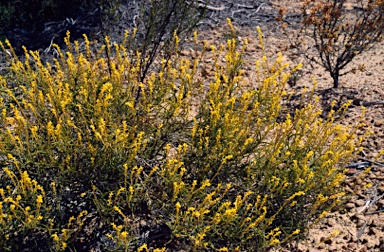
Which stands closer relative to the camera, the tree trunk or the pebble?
the pebble

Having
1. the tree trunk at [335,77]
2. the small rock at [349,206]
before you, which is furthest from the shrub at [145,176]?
the tree trunk at [335,77]

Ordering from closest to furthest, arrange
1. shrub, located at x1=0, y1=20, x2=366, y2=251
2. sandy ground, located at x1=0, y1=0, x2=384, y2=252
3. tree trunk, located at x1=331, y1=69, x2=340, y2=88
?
shrub, located at x1=0, y1=20, x2=366, y2=251
sandy ground, located at x1=0, y1=0, x2=384, y2=252
tree trunk, located at x1=331, y1=69, x2=340, y2=88

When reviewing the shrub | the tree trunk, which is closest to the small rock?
the shrub

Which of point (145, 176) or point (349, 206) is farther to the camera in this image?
point (349, 206)

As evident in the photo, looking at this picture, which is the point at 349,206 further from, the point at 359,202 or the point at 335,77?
the point at 335,77

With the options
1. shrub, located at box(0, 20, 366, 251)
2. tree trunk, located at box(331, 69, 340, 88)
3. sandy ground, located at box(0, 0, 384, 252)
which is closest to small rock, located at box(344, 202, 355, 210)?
sandy ground, located at box(0, 0, 384, 252)

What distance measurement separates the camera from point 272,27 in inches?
228

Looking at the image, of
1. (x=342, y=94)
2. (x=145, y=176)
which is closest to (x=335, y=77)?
(x=342, y=94)

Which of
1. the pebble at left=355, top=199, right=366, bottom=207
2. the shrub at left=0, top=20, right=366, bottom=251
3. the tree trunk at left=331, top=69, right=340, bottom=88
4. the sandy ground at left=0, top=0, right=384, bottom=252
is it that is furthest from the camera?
the tree trunk at left=331, top=69, right=340, bottom=88

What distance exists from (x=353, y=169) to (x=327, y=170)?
23.6 inches

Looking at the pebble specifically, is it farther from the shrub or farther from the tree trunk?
the tree trunk

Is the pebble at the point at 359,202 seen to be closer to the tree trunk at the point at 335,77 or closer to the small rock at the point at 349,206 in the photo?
the small rock at the point at 349,206

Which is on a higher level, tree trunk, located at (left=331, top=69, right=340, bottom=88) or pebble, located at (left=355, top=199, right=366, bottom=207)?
tree trunk, located at (left=331, top=69, right=340, bottom=88)

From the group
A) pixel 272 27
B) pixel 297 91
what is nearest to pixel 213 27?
pixel 272 27
